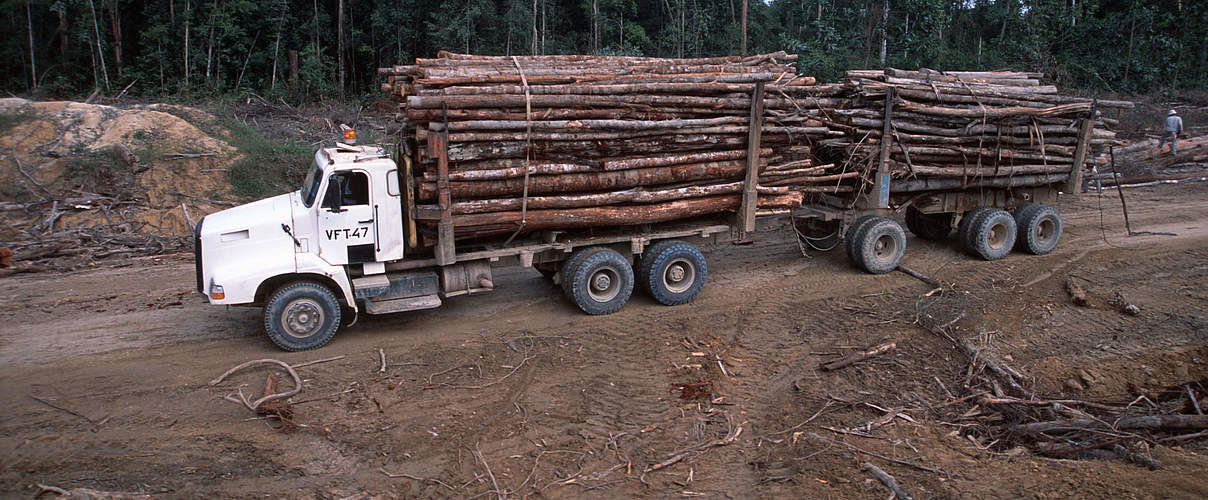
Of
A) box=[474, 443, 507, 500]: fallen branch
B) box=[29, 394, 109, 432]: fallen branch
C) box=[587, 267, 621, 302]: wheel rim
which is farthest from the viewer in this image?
box=[587, 267, 621, 302]: wheel rim

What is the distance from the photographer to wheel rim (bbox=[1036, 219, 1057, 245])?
1320cm

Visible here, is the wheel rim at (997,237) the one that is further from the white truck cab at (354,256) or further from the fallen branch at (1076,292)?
the white truck cab at (354,256)

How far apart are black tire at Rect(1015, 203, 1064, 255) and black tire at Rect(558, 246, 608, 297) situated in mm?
7779

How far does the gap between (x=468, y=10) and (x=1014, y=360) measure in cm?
2338

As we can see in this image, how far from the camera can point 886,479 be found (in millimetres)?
6109

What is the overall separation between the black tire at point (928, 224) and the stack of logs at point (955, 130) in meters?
1.22

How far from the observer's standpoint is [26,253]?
13.1 m

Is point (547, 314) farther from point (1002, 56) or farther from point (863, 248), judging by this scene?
point (1002, 56)

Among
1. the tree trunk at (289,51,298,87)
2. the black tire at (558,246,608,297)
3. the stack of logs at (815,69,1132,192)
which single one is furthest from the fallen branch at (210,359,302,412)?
the tree trunk at (289,51,298,87)

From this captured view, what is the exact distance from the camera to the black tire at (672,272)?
10.7 meters

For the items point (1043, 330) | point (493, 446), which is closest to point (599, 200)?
point (493, 446)

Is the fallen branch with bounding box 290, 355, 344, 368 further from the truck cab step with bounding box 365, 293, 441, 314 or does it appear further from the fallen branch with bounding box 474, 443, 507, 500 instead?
the fallen branch with bounding box 474, 443, 507, 500

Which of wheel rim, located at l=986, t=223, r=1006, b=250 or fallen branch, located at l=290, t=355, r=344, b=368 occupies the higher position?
wheel rim, located at l=986, t=223, r=1006, b=250

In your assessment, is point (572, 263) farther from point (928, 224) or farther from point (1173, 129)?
point (1173, 129)
